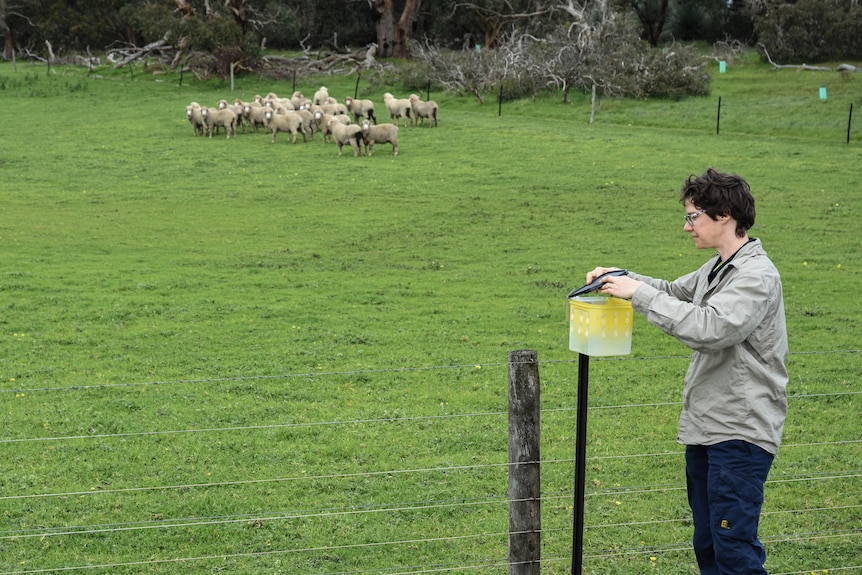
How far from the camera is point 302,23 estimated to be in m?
59.3

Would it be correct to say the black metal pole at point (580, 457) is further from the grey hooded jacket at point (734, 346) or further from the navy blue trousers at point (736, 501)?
the navy blue trousers at point (736, 501)

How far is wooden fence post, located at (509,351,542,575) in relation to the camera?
4.99 metres

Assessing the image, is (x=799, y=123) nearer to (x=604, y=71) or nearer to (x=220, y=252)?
(x=604, y=71)

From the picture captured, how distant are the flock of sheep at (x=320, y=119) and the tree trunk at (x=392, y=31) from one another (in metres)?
17.1

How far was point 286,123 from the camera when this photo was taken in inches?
1244

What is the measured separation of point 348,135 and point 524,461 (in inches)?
965

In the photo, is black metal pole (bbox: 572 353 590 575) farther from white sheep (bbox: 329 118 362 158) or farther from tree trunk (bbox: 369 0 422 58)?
tree trunk (bbox: 369 0 422 58)

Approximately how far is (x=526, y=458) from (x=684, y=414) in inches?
33.7

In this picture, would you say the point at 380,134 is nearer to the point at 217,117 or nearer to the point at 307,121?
the point at 307,121

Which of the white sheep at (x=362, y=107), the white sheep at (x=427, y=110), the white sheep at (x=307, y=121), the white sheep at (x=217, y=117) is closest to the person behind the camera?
the white sheep at (x=307, y=121)

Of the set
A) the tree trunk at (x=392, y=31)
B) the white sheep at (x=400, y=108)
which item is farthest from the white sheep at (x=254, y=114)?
the tree trunk at (x=392, y=31)

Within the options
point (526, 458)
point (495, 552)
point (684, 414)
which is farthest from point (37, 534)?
point (684, 414)

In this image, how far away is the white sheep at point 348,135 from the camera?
94.1ft

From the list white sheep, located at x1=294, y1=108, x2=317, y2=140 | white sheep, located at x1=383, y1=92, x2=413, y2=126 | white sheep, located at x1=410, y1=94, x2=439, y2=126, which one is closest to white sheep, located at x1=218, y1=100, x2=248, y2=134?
white sheep, located at x1=294, y1=108, x2=317, y2=140
